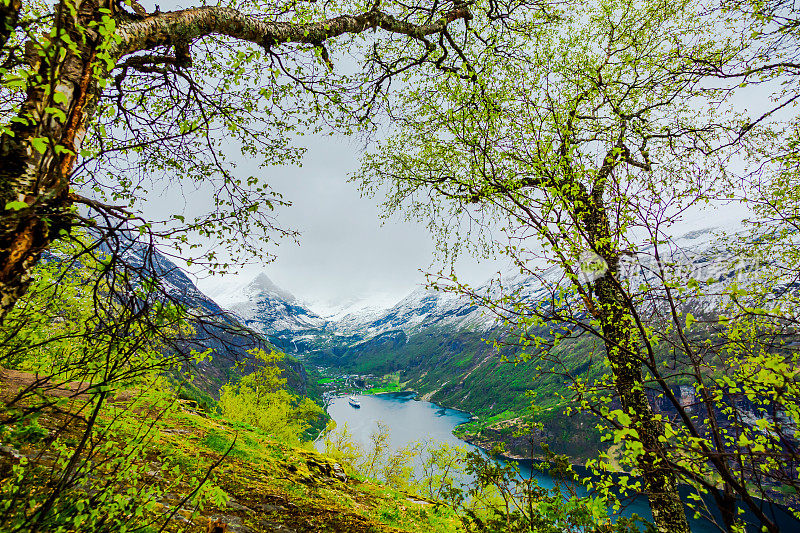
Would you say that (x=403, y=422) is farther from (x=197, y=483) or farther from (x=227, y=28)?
(x=227, y=28)

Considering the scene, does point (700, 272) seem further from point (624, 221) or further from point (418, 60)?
point (418, 60)

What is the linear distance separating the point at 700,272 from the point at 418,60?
7.62 metres

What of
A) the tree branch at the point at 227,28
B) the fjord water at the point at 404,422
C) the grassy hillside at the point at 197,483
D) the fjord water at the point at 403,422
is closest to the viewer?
the grassy hillside at the point at 197,483

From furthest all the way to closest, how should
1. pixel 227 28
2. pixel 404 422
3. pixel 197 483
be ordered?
pixel 404 422
pixel 227 28
pixel 197 483

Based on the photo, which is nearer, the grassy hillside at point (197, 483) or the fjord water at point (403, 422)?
the grassy hillside at point (197, 483)

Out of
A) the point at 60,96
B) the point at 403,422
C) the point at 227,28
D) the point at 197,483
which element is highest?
the point at 227,28

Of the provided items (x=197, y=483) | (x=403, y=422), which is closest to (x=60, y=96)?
(x=197, y=483)

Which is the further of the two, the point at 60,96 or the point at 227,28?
the point at 227,28

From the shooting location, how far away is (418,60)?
8.71 m

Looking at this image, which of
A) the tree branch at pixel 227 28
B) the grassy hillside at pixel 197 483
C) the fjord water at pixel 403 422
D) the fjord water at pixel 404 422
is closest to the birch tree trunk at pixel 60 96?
the tree branch at pixel 227 28

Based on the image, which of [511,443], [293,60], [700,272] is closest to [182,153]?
[293,60]

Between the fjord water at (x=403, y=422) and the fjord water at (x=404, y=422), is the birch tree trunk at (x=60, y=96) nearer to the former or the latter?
the fjord water at (x=404, y=422)

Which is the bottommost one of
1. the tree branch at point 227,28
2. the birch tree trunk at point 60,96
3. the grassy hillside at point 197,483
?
the grassy hillside at point 197,483

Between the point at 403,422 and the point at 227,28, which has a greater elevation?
the point at 227,28
